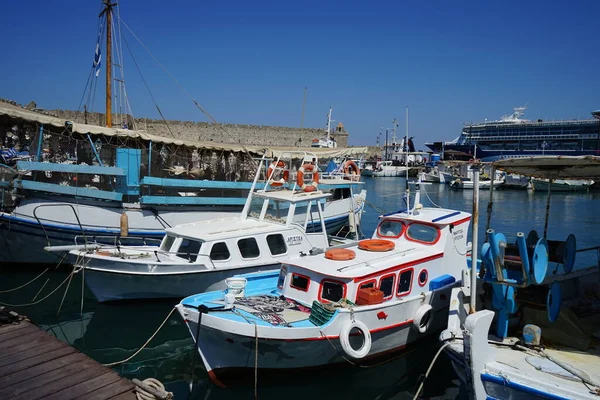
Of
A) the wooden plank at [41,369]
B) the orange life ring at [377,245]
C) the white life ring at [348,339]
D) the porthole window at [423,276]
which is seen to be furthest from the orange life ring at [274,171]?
the wooden plank at [41,369]

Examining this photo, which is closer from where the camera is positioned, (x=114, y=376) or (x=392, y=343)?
(x=114, y=376)

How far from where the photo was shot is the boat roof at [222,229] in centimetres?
1143

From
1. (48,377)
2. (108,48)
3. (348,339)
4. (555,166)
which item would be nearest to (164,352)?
(48,377)

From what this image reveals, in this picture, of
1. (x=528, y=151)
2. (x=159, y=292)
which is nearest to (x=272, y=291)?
(x=159, y=292)

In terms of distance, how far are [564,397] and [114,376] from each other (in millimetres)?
5801

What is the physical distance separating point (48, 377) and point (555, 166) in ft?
29.5

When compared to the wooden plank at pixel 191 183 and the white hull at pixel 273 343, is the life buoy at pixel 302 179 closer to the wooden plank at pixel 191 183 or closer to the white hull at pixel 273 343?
the wooden plank at pixel 191 183

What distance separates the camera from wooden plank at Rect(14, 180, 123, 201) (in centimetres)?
1352

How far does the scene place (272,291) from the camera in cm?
973

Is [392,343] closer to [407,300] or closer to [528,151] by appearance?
[407,300]

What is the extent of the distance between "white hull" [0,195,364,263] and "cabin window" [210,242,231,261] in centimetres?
274

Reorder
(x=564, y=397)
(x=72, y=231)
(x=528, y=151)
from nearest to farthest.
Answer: (x=564, y=397), (x=72, y=231), (x=528, y=151)

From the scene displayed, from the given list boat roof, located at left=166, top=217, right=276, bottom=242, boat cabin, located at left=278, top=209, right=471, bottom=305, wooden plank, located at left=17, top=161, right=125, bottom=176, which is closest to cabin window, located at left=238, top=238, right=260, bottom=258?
boat roof, located at left=166, top=217, right=276, bottom=242

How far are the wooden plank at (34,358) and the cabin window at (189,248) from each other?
4781mm
